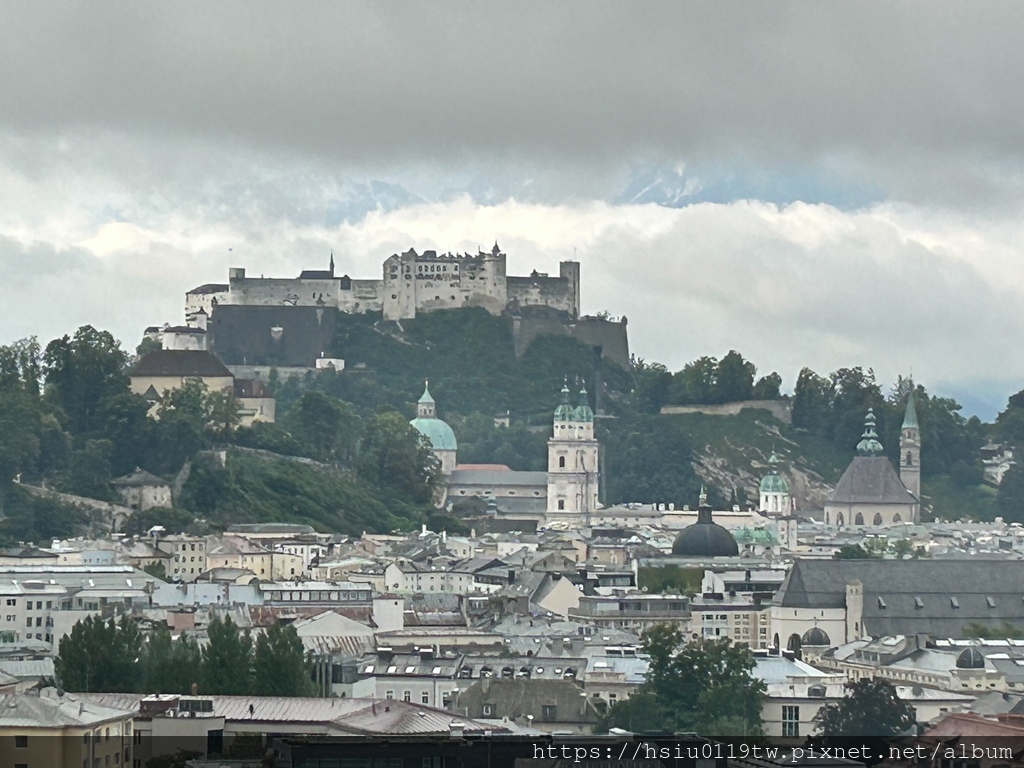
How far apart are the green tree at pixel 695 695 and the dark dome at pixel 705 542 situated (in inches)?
1780

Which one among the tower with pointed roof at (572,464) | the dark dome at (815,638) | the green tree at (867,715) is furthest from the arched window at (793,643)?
the tower with pointed roof at (572,464)

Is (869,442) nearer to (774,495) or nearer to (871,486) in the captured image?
(871,486)

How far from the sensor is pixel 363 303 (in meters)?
158

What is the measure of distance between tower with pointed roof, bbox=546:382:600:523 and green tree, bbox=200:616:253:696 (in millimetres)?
80822

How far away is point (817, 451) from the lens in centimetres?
16212

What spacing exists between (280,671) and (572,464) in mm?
86816

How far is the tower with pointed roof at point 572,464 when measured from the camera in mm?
149750

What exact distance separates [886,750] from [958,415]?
120361 mm

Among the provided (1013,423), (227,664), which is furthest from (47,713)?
(1013,423)

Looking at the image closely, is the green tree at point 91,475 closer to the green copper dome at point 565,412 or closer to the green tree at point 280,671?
the green copper dome at point 565,412

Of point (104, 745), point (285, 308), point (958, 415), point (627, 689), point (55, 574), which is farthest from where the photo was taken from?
point (958, 415)

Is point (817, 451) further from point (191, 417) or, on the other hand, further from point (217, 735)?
point (217, 735)

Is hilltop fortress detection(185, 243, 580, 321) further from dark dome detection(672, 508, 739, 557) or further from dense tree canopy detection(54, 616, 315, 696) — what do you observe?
dense tree canopy detection(54, 616, 315, 696)

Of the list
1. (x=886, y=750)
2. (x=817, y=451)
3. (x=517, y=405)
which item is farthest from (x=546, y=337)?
(x=886, y=750)
